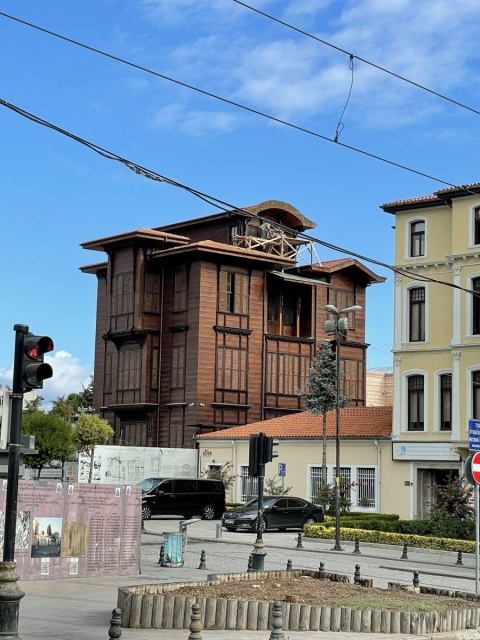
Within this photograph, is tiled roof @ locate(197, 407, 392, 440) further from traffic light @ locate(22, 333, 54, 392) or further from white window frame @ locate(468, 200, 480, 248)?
traffic light @ locate(22, 333, 54, 392)

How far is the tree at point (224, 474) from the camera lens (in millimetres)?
53469

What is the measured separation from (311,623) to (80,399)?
79.7m

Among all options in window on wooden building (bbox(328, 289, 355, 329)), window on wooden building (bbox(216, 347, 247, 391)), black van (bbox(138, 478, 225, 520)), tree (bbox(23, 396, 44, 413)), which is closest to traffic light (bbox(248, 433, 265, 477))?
black van (bbox(138, 478, 225, 520))

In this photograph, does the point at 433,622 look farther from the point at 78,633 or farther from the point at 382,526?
the point at 382,526

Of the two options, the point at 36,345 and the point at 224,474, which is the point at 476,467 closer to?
the point at 36,345

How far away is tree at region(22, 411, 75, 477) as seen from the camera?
205ft

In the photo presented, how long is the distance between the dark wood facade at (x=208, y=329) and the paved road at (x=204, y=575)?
47.3 feet

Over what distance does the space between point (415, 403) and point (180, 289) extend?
18.4m

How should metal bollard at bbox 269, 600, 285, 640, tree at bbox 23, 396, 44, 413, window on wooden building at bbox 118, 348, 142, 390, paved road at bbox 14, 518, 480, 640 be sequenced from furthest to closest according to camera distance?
tree at bbox 23, 396, 44, 413
window on wooden building at bbox 118, 348, 142, 390
paved road at bbox 14, 518, 480, 640
metal bollard at bbox 269, 600, 285, 640

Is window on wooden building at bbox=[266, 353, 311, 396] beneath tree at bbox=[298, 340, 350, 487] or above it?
above

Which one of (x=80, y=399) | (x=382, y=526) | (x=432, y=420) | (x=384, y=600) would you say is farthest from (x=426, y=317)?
(x=80, y=399)

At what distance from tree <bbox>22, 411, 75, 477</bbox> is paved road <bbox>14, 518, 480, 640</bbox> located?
1963cm

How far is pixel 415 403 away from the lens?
4553 cm

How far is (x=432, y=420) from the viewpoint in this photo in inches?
1752
